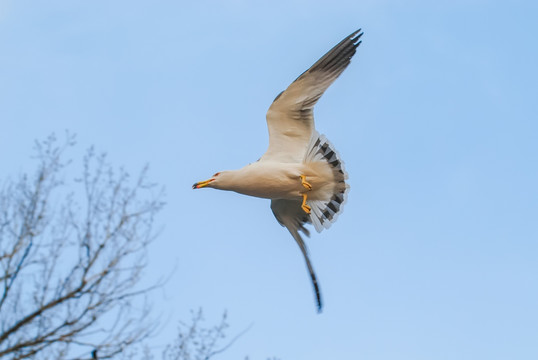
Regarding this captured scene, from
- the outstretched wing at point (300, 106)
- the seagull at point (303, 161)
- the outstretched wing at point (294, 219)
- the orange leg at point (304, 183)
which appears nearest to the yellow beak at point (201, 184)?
the seagull at point (303, 161)

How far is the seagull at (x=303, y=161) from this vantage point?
11570 millimetres

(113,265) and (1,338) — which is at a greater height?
(113,265)

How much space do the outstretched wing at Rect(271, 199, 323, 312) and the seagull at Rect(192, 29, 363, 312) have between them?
0.29 m

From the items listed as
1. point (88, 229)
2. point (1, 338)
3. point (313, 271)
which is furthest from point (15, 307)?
point (313, 271)

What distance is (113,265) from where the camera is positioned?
11.9 meters

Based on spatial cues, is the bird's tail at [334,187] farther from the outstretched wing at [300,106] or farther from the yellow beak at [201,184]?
the yellow beak at [201,184]

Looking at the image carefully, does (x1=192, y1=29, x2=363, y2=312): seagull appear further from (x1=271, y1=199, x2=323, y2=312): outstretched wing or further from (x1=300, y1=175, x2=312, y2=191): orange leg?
(x1=271, y1=199, x2=323, y2=312): outstretched wing

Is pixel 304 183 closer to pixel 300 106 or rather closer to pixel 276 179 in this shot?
pixel 276 179

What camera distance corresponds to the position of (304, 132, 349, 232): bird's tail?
38.1ft

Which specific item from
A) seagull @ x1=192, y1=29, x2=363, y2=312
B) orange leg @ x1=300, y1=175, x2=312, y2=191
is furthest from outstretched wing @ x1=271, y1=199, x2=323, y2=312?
orange leg @ x1=300, y1=175, x2=312, y2=191

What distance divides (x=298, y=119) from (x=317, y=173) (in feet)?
1.97

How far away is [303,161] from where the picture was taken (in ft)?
38.4

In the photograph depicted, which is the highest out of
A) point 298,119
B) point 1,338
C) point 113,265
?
point 298,119

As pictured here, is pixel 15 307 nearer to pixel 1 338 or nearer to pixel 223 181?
pixel 1 338
